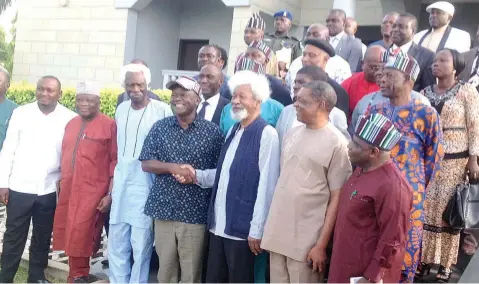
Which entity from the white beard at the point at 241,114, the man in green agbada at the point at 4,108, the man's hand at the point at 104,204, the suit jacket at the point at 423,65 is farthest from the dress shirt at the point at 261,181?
the man in green agbada at the point at 4,108

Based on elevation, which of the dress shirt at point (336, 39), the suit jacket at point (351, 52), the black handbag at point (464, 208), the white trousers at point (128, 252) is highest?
the dress shirt at point (336, 39)

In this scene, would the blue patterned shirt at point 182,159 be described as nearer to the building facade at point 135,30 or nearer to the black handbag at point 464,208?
the black handbag at point 464,208

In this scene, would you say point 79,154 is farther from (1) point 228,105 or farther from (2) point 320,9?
(2) point 320,9

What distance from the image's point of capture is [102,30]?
12664 mm

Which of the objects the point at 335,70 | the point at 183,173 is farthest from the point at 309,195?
the point at 335,70

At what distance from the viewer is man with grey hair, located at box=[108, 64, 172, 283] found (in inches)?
181

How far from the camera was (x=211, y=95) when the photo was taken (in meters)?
4.94

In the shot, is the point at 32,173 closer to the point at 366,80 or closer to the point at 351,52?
the point at 366,80

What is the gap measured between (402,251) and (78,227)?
294 cm

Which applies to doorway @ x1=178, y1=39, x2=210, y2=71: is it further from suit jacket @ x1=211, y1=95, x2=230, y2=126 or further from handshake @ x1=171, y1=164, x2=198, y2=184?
handshake @ x1=171, y1=164, x2=198, y2=184

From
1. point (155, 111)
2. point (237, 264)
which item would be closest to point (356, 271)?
point (237, 264)

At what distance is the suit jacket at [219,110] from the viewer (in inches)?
189

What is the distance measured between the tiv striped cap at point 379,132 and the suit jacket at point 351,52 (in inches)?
142

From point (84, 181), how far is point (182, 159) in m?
1.18
